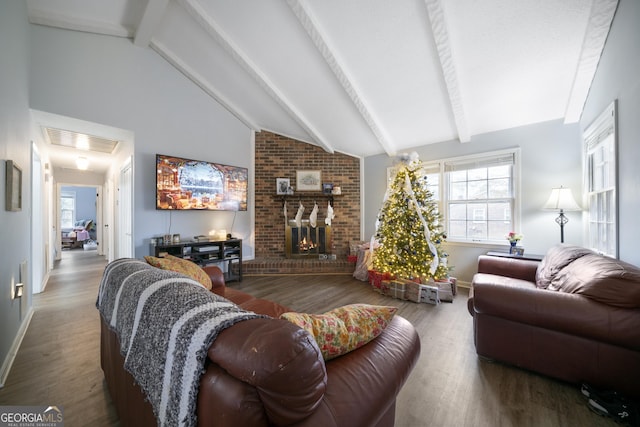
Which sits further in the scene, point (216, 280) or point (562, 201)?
point (562, 201)

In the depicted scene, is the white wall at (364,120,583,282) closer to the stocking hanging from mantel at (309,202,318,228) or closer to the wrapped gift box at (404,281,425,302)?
the wrapped gift box at (404,281,425,302)

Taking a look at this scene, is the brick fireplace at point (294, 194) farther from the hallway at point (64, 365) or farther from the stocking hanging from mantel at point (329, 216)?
the hallway at point (64, 365)

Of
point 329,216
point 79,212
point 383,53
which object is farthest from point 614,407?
point 79,212

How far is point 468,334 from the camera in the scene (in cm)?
220

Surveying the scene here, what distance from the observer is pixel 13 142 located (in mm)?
1944


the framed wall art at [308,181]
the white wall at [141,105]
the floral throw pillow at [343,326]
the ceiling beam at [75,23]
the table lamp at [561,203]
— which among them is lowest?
the floral throw pillow at [343,326]

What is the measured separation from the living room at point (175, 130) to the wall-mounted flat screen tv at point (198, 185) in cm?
23

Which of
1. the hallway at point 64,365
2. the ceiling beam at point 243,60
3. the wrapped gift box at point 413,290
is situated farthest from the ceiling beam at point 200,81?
the wrapped gift box at point 413,290

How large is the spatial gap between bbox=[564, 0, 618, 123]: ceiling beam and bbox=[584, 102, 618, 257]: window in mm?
352

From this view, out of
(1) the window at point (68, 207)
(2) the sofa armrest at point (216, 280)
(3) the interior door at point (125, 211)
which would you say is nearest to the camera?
(2) the sofa armrest at point (216, 280)

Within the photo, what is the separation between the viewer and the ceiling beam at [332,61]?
2447 mm

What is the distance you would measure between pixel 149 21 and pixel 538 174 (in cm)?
528

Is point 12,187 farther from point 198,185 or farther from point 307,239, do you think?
point 307,239

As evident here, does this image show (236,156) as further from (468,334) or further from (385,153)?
(468,334)
